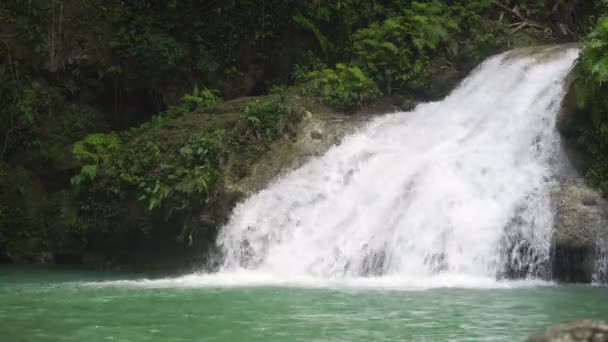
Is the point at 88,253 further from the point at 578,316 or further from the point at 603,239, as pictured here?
the point at 578,316

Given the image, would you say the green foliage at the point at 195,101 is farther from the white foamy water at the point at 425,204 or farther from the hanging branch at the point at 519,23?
the hanging branch at the point at 519,23

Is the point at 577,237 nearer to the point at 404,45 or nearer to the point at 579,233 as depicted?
the point at 579,233

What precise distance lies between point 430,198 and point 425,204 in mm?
173

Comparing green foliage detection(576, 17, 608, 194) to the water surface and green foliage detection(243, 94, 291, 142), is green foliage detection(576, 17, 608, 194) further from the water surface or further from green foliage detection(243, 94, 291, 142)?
green foliage detection(243, 94, 291, 142)

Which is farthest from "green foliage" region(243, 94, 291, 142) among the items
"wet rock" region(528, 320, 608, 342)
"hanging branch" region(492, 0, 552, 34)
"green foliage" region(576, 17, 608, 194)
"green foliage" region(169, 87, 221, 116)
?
"wet rock" region(528, 320, 608, 342)

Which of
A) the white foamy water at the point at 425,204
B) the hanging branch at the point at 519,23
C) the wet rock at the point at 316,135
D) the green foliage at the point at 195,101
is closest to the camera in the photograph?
the white foamy water at the point at 425,204

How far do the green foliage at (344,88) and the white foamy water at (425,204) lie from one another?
87 centimetres

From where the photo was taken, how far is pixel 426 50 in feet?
62.7

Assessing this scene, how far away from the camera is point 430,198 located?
44.9 ft

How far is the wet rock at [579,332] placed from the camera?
16.7 ft

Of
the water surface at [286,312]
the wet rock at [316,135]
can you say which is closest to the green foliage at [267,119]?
the wet rock at [316,135]

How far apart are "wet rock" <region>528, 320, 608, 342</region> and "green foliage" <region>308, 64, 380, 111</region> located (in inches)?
497

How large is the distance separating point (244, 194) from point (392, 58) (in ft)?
18.1

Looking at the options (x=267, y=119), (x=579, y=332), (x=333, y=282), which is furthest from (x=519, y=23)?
(x=579, y=332)
